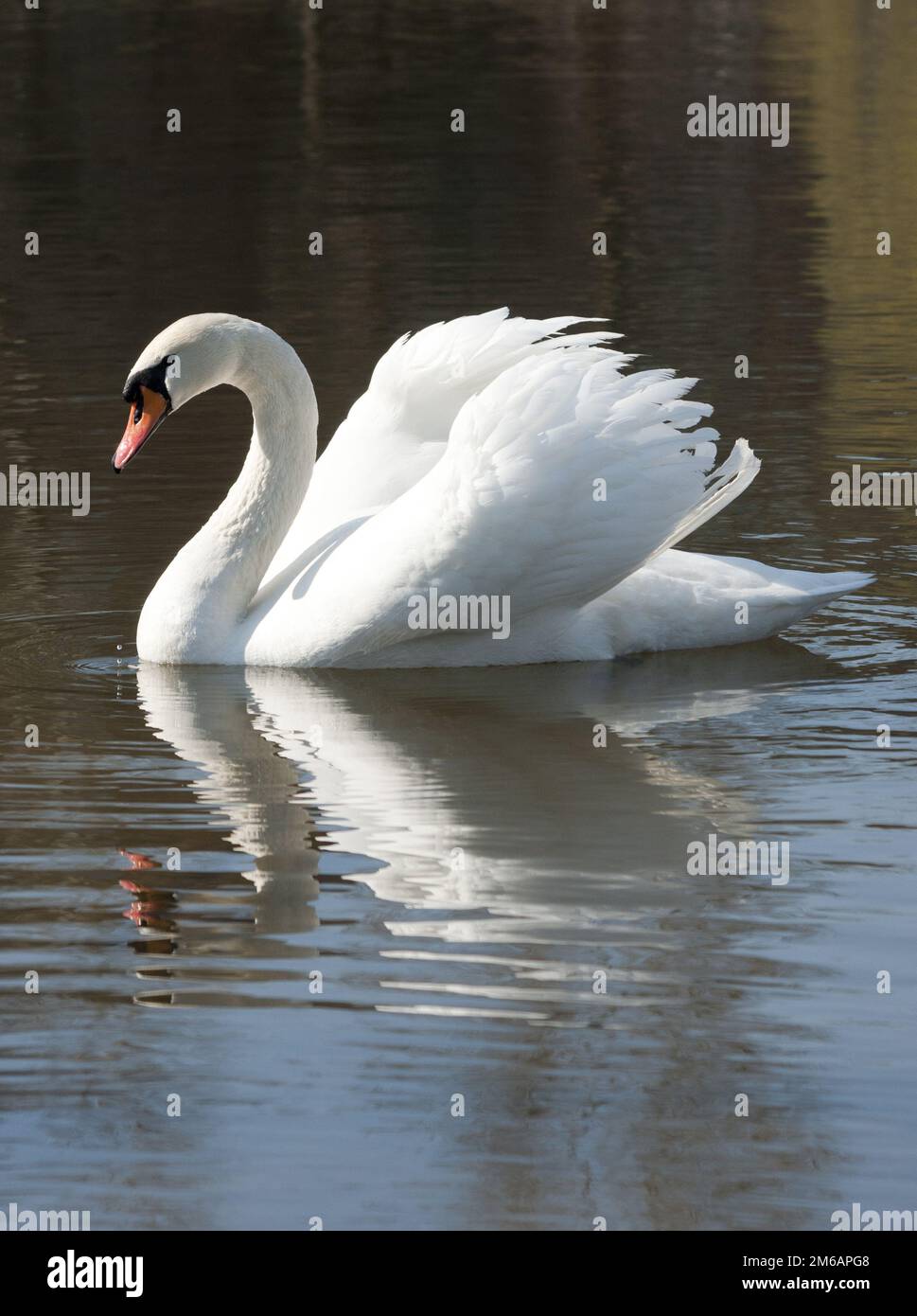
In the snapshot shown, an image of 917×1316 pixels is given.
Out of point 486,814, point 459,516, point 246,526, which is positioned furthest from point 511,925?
point 246,526

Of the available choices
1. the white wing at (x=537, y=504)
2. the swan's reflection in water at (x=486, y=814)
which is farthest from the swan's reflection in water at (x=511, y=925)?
the white wing at (x=537, y=504)

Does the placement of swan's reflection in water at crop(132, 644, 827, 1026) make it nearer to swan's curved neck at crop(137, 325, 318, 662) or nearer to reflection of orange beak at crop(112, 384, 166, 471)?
swan's curved neck at crop(137, 325, 318, 662)

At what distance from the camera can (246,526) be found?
1014cm

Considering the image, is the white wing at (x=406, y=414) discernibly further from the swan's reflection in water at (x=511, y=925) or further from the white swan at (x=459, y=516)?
the swan's reflection in water at (x=511, y=925)

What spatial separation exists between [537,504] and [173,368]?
1.79 m

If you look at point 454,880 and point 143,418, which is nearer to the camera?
point 454,880

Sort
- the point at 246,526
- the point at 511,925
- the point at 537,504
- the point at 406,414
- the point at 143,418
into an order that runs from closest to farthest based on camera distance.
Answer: the point at 511,925, the point at 537,504, the point at 143,418, the point at 246,526, the point at 406,414

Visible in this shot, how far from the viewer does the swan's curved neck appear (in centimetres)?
998

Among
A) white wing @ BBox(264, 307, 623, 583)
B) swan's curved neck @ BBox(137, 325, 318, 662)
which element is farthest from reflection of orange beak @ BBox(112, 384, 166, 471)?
white wing @ BBox(264, 307, 623, 583)

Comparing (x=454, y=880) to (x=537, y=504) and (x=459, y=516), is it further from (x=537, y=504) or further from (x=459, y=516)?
(x=537, y=504)

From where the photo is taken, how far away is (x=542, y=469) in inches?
364
